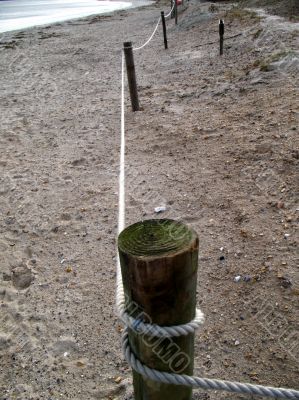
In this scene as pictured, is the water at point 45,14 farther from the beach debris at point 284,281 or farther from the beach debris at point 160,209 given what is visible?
the beach debris at point 284,281

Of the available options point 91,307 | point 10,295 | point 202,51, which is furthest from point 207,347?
point 202,51

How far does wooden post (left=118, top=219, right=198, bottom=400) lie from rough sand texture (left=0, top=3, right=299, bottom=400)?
116 cm

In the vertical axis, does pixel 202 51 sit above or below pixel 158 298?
below

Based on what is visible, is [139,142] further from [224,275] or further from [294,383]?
[294,383]

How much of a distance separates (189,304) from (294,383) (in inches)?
55.1

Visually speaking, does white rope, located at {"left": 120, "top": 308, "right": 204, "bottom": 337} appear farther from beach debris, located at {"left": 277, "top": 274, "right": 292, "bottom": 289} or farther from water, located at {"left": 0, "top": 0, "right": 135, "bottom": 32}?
water, located at {"left": 0, "top": 0, "right": 135, "bottom": 32}

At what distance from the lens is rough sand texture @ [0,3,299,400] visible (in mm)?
2500

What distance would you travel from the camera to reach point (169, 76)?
855 cm

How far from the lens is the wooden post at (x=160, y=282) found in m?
1.14

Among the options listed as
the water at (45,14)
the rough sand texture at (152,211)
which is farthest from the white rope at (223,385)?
the water at (45,14)

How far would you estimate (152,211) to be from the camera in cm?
396

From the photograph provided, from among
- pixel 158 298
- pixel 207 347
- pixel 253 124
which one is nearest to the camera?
pixel 158 298

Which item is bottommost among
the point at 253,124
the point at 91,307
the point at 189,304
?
the point at 91,307

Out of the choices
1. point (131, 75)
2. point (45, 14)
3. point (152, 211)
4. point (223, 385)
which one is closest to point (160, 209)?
point (152, 211)
